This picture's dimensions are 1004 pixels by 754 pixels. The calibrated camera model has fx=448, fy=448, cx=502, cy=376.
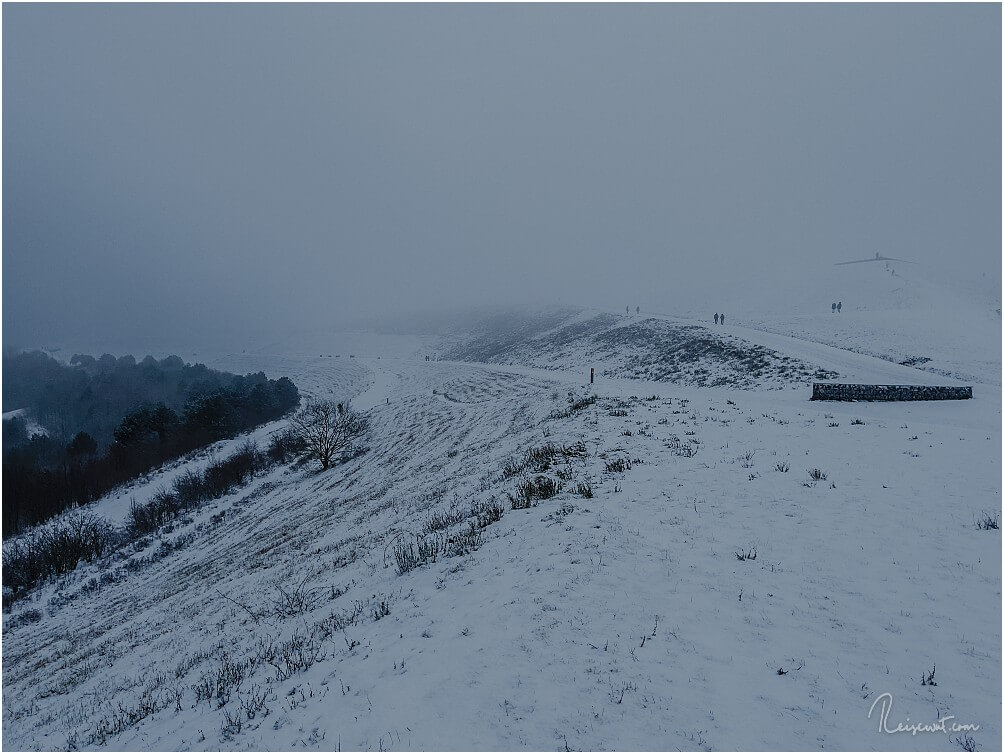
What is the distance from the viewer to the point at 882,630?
530 cm

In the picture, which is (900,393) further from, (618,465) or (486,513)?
(486,513)

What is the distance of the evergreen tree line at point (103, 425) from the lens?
113ft

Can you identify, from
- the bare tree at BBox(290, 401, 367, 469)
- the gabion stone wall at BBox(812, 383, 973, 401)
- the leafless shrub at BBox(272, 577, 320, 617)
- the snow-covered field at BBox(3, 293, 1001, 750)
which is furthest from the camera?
the bare tree at BBox(290, 401, 367, 469)

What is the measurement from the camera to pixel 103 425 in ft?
234

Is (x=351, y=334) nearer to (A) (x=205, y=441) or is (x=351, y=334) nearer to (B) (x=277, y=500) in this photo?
(A) (x=205, y=441)

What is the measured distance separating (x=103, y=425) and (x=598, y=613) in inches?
3628

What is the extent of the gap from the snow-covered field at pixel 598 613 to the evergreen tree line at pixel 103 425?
2194cm

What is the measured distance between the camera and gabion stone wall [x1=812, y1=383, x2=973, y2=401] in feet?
66.2

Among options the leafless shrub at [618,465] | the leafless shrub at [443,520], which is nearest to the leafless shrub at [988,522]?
the leafless shrub at [618,465]

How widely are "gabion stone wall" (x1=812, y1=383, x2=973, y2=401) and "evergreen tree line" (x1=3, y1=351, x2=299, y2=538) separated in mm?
49744

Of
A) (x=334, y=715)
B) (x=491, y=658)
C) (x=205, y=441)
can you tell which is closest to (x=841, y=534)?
(x=491, y=658)

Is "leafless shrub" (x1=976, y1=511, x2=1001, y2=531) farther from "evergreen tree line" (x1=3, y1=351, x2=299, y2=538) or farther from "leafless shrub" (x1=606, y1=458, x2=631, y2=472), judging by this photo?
"evergreen tree line" (x1=3, y1=351, x2=299, y2=538)

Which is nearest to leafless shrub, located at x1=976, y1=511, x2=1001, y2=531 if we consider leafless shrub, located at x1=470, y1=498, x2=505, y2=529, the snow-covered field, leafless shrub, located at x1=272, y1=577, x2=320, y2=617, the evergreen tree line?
the snow-covered field

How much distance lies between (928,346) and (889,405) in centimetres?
2589
